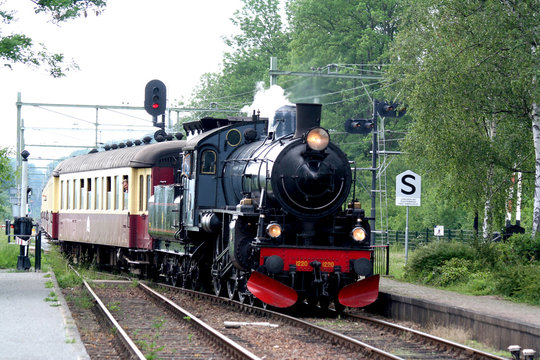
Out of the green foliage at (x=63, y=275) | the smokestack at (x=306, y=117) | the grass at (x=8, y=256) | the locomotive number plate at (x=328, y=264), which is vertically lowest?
the green foliage at (x=63, y=275)

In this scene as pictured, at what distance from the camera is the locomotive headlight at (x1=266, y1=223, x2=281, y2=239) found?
500 inches

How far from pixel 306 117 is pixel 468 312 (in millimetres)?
4107

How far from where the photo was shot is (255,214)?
13.0 metres

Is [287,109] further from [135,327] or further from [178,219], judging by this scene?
[135,327]

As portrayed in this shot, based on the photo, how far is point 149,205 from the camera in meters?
18.6

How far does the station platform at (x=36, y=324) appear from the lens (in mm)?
8398

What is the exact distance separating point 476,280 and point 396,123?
91.2 feet

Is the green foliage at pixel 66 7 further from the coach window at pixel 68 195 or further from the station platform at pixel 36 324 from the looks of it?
→ the coach window at pixel 68 195

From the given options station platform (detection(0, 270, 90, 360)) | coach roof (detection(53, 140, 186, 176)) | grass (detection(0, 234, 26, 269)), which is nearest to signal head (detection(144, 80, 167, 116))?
coach roof (detection(53, 140, 186, 176))

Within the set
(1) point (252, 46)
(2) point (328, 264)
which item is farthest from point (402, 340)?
(1) point (252, 46)

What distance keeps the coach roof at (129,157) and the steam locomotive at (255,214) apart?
0.13ft

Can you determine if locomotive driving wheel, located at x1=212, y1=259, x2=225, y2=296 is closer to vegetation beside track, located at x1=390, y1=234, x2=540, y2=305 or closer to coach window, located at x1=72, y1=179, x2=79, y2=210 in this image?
vegetation beside track, located at x1=390, y1=234, x2=540, y2=305

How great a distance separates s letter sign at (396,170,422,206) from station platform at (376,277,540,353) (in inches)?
77.0

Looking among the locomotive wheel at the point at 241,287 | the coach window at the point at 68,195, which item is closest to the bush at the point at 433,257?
the locomotive wheel at the point at 241,287
